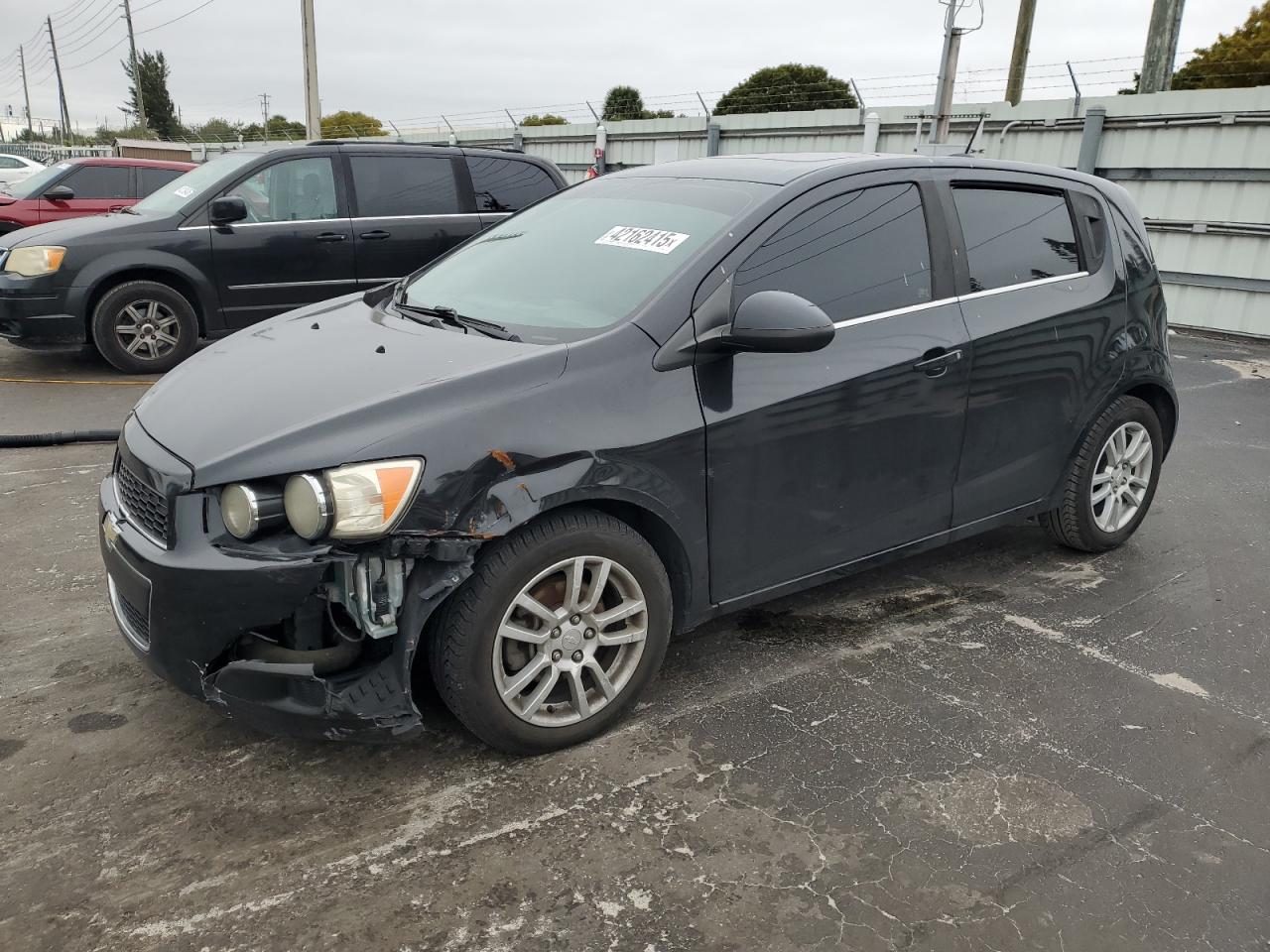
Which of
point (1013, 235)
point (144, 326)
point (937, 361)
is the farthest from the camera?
point (144, 326)

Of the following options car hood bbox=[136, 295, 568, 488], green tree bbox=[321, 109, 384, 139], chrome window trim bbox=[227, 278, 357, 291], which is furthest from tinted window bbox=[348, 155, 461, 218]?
green tree bbox=[321, 109, 384, 139]

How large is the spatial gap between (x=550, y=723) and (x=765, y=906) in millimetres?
815

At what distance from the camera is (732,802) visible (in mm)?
2705

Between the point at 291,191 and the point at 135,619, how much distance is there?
6047 millimetres

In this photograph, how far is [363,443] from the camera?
8.35ft

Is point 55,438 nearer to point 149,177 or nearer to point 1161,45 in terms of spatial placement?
point 149,177

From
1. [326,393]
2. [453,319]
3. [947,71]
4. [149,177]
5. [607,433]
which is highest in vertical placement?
[947,71]

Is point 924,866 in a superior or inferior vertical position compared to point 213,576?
inferior

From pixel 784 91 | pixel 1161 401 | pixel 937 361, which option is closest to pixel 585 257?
pixel 937 361

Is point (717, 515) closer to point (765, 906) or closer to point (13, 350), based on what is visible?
point (765, 906)

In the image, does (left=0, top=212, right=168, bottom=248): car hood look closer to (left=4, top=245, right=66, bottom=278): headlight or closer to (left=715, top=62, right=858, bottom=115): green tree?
(left=4, top=245, right=66, bottom=278): headlight

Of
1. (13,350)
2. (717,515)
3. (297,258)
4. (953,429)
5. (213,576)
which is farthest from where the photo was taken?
(13,350)

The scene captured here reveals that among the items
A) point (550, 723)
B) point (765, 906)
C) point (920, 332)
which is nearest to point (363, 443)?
point (550, 723)

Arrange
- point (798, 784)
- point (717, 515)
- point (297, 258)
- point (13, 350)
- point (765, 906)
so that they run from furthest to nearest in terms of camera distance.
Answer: point (13, 350) < point (297, 258) < point (717, 515) < point (798, 784) < point (765, 906)
